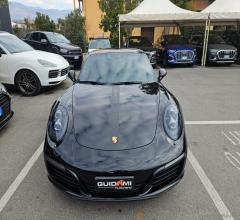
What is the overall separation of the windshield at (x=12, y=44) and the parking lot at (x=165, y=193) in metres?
2.42

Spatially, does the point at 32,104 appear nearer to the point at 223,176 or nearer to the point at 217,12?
the point at 223,176

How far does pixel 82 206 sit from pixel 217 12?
12135mm

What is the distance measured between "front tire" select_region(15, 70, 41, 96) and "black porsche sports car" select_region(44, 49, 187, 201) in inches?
167

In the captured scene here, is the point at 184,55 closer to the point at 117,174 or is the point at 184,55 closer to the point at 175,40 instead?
the point at 175,40

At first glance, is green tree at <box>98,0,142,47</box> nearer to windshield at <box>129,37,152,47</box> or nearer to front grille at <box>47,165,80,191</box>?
windshield at <box>129,37,152,47</box>

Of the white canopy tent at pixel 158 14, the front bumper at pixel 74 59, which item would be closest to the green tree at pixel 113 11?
the white canopy tent at pixel 158 14

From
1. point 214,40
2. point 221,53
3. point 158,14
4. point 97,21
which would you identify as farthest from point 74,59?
point 97,21

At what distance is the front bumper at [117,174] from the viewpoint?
245 cm

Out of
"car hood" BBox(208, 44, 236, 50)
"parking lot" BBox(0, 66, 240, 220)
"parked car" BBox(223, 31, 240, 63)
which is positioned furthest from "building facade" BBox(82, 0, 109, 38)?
"parking lot" BBox(0, 66, 240, 220)

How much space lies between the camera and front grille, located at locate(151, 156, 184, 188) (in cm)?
251

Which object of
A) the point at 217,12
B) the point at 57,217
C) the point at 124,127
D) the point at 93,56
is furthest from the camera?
the point at 217,12

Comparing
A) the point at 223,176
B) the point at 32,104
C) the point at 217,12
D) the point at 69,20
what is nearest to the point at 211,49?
the point at 217,12

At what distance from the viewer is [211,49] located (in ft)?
41.4

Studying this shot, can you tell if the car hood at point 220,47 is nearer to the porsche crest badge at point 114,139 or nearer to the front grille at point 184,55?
the front grille at point 184,55
